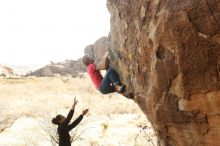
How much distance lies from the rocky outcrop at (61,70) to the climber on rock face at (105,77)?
69951 mm

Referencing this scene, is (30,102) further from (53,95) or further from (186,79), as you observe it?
(186,79)

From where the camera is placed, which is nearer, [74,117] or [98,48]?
[74,117]

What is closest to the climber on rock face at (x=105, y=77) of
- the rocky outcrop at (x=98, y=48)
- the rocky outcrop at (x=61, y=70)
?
the rocky outcrop at (x=98, y=48)

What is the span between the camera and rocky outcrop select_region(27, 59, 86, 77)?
8181cm

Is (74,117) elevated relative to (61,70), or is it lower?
elevated

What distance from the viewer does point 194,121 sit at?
22.9 ft

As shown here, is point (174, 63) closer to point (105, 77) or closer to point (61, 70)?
point (105, 77)

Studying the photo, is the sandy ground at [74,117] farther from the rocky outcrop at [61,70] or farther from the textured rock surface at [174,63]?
the rocky outcrop at [61,70]

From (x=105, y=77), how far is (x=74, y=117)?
68.9 ft

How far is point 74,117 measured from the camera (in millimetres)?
29875

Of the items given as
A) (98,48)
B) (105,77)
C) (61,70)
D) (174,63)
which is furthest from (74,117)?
(61,70)

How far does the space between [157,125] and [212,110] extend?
1862 mm

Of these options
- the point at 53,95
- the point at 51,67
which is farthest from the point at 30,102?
the point at 51,67

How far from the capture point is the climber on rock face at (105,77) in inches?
356
